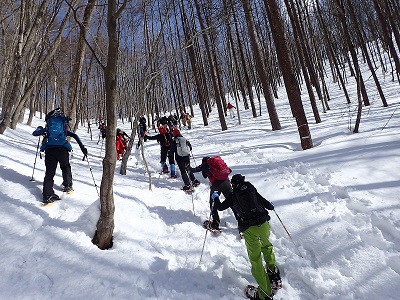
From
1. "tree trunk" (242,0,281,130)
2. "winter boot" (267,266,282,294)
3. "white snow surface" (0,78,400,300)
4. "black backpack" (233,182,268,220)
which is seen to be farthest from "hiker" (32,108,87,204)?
"tree trunk" (242,0,281,130)

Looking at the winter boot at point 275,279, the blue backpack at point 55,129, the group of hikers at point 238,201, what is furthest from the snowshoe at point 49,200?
the winter boot at point 275,279

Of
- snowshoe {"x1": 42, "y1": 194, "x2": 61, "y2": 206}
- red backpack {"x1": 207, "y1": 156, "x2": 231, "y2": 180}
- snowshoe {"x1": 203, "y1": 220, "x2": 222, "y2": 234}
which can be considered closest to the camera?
snowshoe {"x1": 42, "y1": 194, "x2": 61, "y2": 206}

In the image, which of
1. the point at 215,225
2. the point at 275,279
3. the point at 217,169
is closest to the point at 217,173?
the point at 217,169

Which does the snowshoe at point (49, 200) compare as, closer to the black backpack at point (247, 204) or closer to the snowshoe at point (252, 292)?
the black backpack at point (247, 204)

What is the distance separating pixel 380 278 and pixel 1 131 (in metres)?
10.5

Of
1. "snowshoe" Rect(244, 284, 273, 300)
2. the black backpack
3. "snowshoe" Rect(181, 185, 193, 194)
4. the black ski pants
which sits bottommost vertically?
"snowshoe" Rect(244, 284, 273, 300)

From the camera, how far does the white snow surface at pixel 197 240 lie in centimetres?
303

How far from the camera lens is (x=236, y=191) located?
3525 millimetres

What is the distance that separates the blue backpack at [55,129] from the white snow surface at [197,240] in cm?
87

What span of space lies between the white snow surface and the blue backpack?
868 mm

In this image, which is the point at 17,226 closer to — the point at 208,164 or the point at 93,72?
the point at 208,164

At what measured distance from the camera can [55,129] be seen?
4.85m

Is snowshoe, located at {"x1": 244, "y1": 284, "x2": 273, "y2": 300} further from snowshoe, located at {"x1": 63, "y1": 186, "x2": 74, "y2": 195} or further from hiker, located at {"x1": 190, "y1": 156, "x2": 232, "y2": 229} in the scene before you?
snowshoe, located at {"x1": 63, "y1": 186, "x2": 74, "y2": 195}

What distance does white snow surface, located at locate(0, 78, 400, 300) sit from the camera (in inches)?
119
